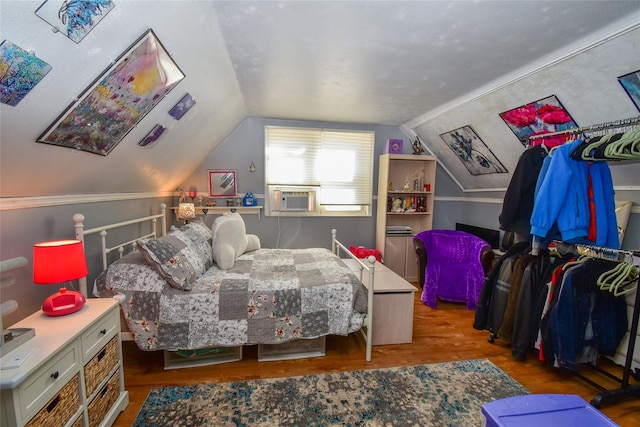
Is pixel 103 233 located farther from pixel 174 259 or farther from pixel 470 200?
pixel 470 200

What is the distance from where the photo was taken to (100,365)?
1566 millimetres

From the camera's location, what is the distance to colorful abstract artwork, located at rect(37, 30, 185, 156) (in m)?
1.46

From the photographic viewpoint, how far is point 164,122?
7.73ft

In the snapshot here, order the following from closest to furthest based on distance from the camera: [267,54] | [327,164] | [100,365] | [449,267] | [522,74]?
1. [100,365]
2. [267,54]
3. [522,74]
4. [449,267]
5. [327,164]

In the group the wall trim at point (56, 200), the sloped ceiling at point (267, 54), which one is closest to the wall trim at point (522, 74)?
the sloped ceiling at point (267, 54)

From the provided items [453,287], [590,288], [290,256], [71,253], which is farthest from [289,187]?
[590,288]

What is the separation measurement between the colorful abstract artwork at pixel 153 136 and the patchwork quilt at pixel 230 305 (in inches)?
35.9

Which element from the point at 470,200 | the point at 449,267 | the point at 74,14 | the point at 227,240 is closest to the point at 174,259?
the point at 227,240

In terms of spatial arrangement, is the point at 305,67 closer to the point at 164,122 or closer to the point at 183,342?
the point at 164,122

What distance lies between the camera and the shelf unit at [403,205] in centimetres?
427

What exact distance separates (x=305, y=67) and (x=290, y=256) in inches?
72.6

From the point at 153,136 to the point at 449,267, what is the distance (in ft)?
11.1

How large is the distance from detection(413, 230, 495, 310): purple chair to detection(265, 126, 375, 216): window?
1.34m

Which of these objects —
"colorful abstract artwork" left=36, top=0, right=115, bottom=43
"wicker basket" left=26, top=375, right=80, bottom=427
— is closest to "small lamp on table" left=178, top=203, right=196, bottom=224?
"wicker basket" left=26, top=375, right=80, bottom=427
